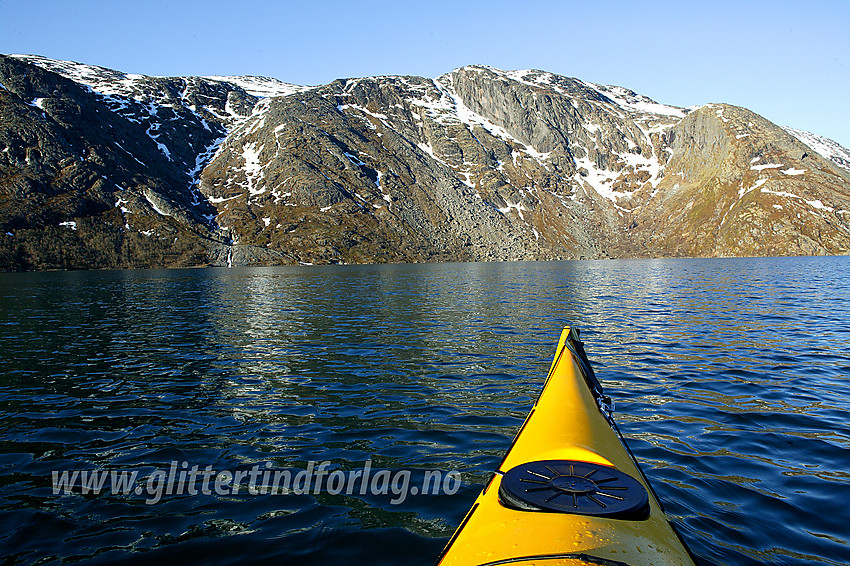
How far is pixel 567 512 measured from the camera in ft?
15.4

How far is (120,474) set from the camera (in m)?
9.31

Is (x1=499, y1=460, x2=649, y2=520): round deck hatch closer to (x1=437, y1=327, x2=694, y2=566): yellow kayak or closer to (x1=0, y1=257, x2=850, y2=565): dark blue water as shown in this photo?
(x1=437, y1=327, x2=694, y2=566): yellow kayak

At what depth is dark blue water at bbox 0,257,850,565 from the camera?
7.04m

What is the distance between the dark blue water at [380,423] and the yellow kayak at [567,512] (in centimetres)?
194

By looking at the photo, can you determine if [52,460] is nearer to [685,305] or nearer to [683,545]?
[683,545]

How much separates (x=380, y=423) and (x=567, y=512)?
806 cm

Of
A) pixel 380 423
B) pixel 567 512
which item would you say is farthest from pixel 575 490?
pixel 380 423

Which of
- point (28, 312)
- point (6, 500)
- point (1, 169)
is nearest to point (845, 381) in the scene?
point (6, 500)

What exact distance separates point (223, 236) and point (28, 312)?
16084 centimetres

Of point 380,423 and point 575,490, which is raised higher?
point 575,490

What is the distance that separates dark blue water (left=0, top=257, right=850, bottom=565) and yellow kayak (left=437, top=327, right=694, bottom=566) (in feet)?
6.36

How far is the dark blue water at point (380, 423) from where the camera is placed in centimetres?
704

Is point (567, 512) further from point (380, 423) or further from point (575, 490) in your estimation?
point (380, 423)

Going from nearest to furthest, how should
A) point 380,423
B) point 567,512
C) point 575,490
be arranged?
point 567,512 → point 575,490 → point 380,423
